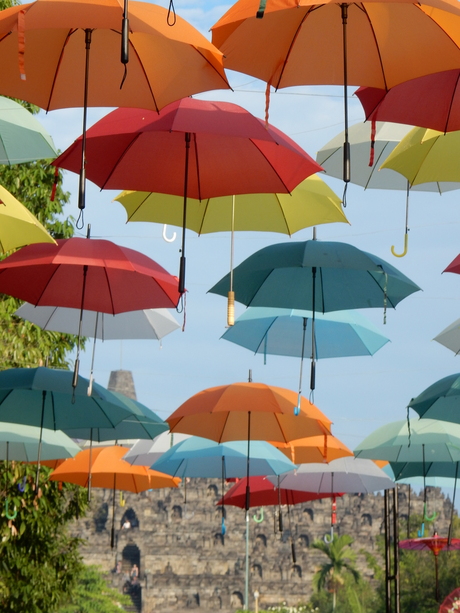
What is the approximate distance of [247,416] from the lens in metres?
9.51

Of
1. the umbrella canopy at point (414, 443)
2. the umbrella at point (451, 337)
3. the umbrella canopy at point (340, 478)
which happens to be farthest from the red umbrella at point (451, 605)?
the umbrella at point (451, 337)

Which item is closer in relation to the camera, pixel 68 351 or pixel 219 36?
pixel 219 36

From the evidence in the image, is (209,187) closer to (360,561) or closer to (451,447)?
(451,447)

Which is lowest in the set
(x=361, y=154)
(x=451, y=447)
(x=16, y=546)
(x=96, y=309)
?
(x=16, y=546)

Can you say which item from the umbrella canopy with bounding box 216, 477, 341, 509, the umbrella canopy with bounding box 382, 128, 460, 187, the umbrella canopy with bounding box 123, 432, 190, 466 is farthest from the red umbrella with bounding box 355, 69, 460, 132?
the umbrella canopy with bounding box 216, 477, 341, 509

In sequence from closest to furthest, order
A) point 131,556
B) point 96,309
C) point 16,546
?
point 96,309 → point 16,546 → point 131,556

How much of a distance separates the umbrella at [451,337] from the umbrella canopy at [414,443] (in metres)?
1.89

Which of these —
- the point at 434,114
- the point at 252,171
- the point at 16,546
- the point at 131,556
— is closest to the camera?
the point at 434,114

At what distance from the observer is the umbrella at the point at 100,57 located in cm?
426

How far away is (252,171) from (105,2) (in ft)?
6.08

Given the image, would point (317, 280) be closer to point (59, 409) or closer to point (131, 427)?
point (131, 427)

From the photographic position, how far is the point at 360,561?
38.1 metres

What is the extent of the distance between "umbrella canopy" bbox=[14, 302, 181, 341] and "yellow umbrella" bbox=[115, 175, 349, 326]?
129cm

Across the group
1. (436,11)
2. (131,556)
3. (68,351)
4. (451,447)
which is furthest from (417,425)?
(131,556)
